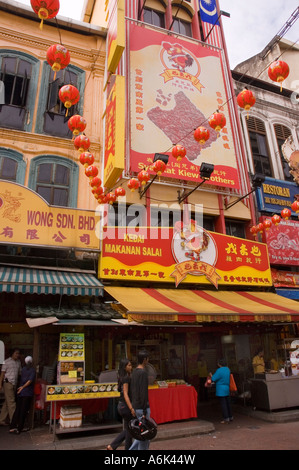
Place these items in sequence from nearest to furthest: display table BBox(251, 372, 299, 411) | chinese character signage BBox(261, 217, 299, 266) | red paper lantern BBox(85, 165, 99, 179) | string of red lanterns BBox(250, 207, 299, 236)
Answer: display table BBox(251, 372, 299, 411), red paper lantern BBox(85, 165, 99, 179), string of red lanterns BBox(250, 207, 299, 236), chinese character signage BBox(261, 217, 299, 266)

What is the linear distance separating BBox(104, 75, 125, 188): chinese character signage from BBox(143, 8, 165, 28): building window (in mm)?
6190

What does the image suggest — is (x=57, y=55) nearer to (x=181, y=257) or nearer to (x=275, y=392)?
(x=181, y=257)

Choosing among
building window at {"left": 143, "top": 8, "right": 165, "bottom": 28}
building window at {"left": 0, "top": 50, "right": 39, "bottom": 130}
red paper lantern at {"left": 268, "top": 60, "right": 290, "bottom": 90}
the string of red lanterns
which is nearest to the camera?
red paper lantern at {"left": 268, "top": 60, "right": 290, "bottom": 90}

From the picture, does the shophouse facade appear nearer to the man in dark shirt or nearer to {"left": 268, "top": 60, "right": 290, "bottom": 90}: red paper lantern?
the man in dark shirt

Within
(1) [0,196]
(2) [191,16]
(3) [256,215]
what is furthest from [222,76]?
(1) [0,196]

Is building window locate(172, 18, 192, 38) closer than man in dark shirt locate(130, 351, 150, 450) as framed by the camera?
No

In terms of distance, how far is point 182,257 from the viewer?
473 inches

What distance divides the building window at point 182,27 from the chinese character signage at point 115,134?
6.95 m

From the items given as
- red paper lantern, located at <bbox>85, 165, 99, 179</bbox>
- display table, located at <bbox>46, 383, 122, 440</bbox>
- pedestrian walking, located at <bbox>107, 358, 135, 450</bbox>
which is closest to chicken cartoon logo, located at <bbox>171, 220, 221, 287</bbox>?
red paper lantern, located at <bbox>85, 165, 99, 179</bbox>

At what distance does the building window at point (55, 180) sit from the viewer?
1209 centimetres

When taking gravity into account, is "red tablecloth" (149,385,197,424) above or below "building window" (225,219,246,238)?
below

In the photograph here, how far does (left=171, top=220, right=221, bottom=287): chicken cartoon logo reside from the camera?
1190 cm

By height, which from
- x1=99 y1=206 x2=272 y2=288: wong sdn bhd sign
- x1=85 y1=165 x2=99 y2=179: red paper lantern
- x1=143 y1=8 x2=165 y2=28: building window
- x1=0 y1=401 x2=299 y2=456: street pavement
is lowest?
x1=0 y1=401 x2=299 y2=456: street pavement
